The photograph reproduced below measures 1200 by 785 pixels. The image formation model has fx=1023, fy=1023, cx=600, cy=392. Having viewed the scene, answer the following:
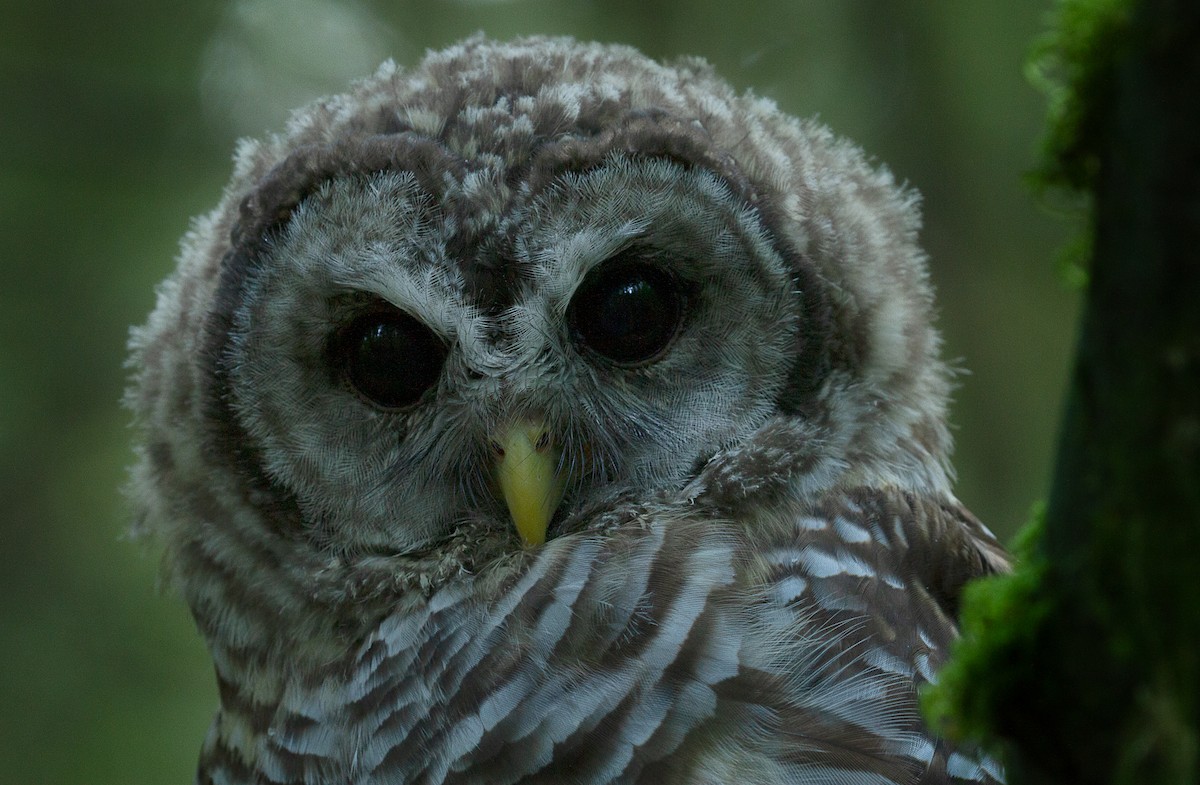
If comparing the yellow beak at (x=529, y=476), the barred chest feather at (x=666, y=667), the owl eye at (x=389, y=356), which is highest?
the owl eye at (x=389, y=356)

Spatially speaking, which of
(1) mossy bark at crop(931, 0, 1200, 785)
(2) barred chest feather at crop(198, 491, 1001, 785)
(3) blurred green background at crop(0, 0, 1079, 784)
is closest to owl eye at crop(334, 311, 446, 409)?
(2) barred chest feather at crop(198, 491, 1001, 785)

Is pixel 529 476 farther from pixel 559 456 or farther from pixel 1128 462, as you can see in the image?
pixel 1128 462

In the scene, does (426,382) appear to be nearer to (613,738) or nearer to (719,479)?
(719,479)

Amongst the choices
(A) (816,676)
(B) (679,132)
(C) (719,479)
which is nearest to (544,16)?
(B) (679,132)

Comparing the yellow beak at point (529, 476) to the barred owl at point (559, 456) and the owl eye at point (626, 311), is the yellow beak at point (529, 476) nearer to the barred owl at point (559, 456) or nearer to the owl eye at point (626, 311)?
the barred owl at point (559, 456)

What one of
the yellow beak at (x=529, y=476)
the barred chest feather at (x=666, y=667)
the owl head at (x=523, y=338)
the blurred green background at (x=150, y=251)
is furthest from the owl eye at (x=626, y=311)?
the blurred green background at (x=150, y=251)
